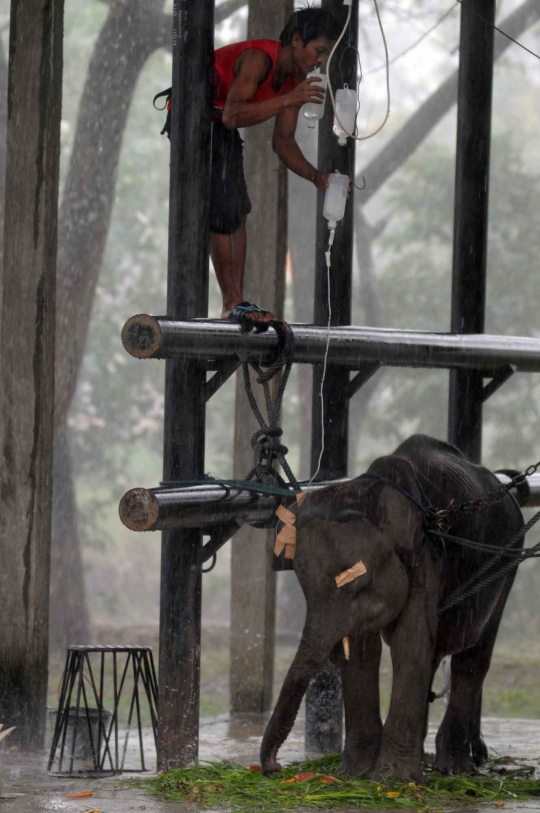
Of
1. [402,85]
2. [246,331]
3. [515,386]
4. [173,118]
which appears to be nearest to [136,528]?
[246,331]

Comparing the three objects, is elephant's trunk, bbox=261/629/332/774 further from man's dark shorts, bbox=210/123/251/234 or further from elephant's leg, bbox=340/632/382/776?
man's dark shorts, bbox=210/123/251/234

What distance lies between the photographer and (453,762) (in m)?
5.40

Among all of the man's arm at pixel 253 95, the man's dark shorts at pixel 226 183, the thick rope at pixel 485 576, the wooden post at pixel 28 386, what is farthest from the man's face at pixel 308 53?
the thick rope at pixel 485 576

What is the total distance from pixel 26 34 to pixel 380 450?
15175 mm

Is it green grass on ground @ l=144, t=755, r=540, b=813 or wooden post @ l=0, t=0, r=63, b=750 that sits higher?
wooden post @ l=0, t=0, r=63, b=750

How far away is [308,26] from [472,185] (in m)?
1.60

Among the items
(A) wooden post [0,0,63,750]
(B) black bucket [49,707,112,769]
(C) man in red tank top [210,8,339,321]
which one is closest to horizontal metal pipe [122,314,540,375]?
(C) man in red tank top [210,8,339,321]

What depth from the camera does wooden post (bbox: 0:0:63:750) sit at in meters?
6.08

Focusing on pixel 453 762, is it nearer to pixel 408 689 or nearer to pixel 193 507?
pixel 408 689

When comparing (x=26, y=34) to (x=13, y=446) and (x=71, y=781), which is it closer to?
(x=13, y=446)

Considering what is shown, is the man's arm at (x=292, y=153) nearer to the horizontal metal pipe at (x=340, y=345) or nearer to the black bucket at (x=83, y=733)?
the horizontal metal pipe at (x=340, y=345)

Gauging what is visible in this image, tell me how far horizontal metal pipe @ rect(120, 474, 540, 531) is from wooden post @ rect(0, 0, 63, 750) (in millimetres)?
1199

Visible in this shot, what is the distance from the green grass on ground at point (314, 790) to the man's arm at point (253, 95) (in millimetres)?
2543

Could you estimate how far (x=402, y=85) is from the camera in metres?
25.3
